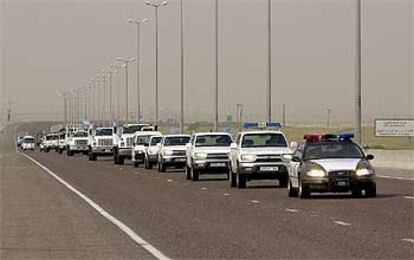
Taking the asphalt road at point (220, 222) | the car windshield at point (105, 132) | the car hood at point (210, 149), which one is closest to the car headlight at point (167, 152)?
the car hood at point (210, 149)

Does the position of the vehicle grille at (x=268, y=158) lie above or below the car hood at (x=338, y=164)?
below

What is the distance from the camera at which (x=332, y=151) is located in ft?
103

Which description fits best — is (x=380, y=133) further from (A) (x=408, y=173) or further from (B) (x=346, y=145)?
(B) (x=346, y=145)

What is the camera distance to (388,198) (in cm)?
3041

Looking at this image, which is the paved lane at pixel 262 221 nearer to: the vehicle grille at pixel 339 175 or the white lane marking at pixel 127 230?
the white lane marking at pixel 127 230

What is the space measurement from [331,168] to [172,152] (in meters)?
26.1

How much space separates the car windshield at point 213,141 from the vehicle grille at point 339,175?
16.4 metres

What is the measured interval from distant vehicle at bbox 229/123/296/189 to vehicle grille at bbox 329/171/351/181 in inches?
279

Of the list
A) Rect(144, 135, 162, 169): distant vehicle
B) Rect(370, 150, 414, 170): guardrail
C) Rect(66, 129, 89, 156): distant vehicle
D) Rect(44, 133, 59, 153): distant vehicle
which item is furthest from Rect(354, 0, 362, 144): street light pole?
Rect(44, 133, 59, 153): distant vehicle

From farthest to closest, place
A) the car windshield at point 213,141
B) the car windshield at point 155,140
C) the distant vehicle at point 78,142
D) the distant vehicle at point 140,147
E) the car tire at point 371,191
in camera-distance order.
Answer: the distant vehicle at point 78,142 < the distant vehicle at point 140,147 < the car windshield at point 155,140 < the car windshield at point 213,141 < the car tire at point 371,191

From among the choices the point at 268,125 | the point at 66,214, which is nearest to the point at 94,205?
the point at 66,214

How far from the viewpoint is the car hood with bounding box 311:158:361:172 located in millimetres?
30234

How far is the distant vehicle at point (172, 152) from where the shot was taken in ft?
183

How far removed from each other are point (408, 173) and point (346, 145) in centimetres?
1860
